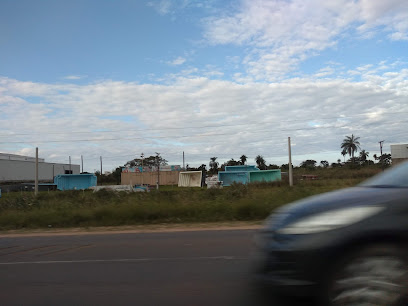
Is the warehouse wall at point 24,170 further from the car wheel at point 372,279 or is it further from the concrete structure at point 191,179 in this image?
the car wheel at point 372,279

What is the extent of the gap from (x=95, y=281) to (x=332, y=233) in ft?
12.1

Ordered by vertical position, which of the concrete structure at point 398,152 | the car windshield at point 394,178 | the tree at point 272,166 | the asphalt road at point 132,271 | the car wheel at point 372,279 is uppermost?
the concrete structure at point 398,152

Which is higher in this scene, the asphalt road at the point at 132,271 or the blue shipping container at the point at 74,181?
the blue shipping container at the point at 74,181

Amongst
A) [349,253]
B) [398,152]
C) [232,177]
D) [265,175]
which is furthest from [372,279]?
[398,152]

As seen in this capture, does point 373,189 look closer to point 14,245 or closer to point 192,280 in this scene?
point 192,280

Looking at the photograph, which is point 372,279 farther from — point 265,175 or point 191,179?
point 191,179

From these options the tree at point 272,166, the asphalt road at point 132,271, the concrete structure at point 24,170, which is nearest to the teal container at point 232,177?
the asphalt road at point 132,271

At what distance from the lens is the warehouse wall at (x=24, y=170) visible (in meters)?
76.8

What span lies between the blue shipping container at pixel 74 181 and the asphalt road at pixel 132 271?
44.8 meters

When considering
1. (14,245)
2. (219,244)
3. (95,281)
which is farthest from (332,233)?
(14,245)

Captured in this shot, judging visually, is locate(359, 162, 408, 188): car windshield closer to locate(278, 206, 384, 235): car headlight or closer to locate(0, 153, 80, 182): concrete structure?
locate(278, 206, 384, 235): car headlight

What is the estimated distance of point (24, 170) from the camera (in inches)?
3324

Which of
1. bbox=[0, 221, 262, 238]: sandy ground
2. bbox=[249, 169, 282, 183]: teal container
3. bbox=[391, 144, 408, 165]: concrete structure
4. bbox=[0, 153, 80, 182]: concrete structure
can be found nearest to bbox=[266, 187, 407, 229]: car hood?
bbox=[0, 221, 262, 238]: sandy ground

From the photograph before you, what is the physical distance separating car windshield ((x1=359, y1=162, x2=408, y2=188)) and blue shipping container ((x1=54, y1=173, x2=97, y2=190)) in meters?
51.8
